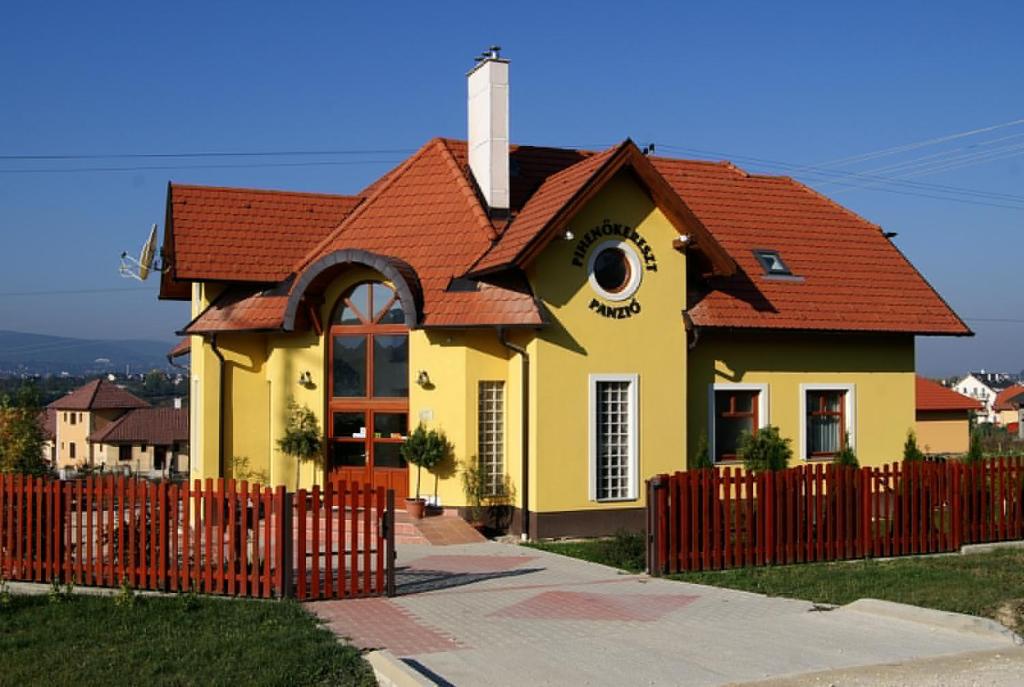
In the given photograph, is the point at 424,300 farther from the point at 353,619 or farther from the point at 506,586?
the point at 353,619

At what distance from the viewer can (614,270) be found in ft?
61.5

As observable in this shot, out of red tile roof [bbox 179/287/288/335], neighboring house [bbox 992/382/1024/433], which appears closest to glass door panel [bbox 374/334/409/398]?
red tile roof [bbox 179/287/288/335]

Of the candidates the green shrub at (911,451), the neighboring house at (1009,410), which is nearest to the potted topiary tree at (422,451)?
the green shrub at (911,451)

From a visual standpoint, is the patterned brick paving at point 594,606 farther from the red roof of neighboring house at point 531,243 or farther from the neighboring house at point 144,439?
the neighboring house at point 144,439

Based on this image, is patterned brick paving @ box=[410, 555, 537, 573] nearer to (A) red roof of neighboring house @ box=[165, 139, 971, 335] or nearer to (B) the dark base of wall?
(B) the dark base of wall

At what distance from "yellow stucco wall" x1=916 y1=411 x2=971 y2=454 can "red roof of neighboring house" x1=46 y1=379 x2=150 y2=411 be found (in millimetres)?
60167

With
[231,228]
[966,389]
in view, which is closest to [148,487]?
[231,228]

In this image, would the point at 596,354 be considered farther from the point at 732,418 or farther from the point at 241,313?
the point at 241,313

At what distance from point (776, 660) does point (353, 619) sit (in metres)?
4.14

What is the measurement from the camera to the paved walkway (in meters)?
9.26

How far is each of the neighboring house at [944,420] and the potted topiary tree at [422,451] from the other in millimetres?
44764

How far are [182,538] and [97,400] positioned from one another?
81862 mm

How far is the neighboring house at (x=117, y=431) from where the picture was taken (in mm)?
79875

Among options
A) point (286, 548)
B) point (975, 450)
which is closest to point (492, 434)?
point (286, 548)
